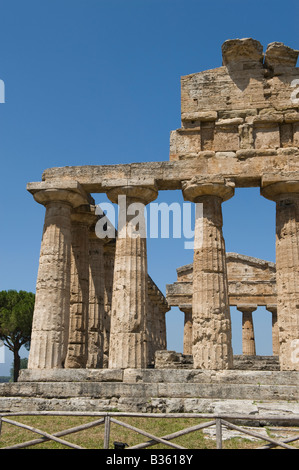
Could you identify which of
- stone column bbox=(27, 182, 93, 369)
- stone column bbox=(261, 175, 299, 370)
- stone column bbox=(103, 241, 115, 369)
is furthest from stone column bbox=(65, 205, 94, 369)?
stone column bbox=(261, 175, 299, 370)

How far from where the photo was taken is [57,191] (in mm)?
18641

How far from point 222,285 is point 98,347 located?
323 inches

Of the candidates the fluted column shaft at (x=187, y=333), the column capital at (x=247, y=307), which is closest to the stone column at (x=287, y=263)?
the column capital at (x=247, y=307)

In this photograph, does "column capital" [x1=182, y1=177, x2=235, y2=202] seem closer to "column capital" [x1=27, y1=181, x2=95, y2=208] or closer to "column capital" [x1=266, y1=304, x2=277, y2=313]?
"column capital" [x1=27, y1=181, x2=95, y2=208]

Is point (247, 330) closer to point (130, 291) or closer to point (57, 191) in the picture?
point (130, 291)

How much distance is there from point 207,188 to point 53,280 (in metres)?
6.73

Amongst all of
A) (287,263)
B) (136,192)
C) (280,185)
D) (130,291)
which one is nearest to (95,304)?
(130,291)

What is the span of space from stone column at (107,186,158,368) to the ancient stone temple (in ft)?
0.12

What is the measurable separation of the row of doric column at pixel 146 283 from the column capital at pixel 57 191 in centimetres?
4

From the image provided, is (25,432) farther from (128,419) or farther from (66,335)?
(66,335)

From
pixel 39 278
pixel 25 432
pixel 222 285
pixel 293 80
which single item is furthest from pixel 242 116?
pixel 25 432

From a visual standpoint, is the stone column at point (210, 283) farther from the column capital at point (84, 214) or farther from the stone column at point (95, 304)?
the stone column at point (95, 304)

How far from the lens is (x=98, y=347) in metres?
22.5

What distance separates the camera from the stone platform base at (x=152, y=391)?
13875mm
